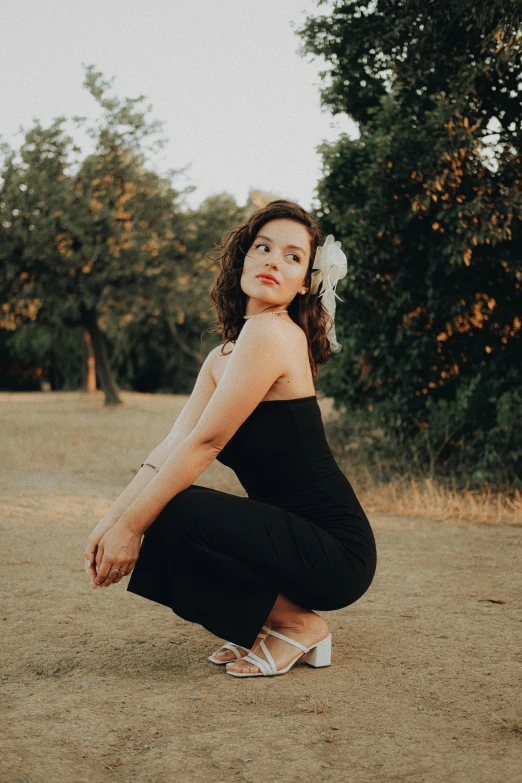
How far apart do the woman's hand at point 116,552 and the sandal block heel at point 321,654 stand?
0.83 meters

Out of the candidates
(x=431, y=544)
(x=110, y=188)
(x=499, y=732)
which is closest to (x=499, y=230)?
(x=431, y=544)

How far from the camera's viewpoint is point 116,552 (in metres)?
3.02

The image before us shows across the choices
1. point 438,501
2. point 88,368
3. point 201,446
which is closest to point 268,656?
point 201,446

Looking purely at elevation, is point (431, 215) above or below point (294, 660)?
above

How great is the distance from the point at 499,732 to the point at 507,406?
15.2 feet

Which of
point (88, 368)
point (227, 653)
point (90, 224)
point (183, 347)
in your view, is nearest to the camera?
point (227, 653)

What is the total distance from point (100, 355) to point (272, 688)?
67.6ft

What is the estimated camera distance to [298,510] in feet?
10.5

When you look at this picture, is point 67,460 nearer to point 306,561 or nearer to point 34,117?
point 306,561

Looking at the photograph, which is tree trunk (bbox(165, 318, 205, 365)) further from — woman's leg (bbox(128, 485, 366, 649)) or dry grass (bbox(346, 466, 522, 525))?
woman's leg (bbox(128, 485, 366, 649))

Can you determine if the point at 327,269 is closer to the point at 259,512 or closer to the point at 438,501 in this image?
the point at 259,512

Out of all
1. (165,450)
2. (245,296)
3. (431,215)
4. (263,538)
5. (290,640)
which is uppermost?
(431,215)

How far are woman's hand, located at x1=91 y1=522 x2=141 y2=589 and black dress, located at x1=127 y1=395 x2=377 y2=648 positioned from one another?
0.22ft

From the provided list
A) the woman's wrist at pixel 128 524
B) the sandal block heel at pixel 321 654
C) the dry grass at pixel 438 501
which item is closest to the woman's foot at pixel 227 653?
the sandal block heel at pixel 321 654
